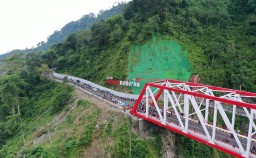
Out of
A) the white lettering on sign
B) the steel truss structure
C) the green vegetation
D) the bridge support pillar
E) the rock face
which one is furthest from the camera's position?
the white lettering on sign

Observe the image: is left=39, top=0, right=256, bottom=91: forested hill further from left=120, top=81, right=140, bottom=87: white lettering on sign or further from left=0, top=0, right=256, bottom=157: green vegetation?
left=120, top=81, right=140, bottom=87: white lettering on sign

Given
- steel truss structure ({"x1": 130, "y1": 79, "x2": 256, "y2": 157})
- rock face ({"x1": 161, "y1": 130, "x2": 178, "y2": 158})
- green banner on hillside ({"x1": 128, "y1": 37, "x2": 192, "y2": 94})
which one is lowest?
rock face ({"x1": 161, "y1": 130, "x2": 178, "y2": 158})

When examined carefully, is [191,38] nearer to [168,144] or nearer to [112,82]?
[112,82]

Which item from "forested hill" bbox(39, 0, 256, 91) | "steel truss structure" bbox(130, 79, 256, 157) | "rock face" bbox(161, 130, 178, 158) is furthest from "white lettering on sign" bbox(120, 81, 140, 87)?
"rock face" bbox(161, 130, 178, 158)

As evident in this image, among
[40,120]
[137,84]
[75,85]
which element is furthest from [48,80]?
[137,84]

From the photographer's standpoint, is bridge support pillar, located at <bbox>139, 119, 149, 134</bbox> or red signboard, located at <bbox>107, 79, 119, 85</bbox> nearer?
bridge support pillar, located at <bbox>139, 119, 149, 134</bbox>

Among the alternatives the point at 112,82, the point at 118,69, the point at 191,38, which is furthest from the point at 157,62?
the point at 191,38
